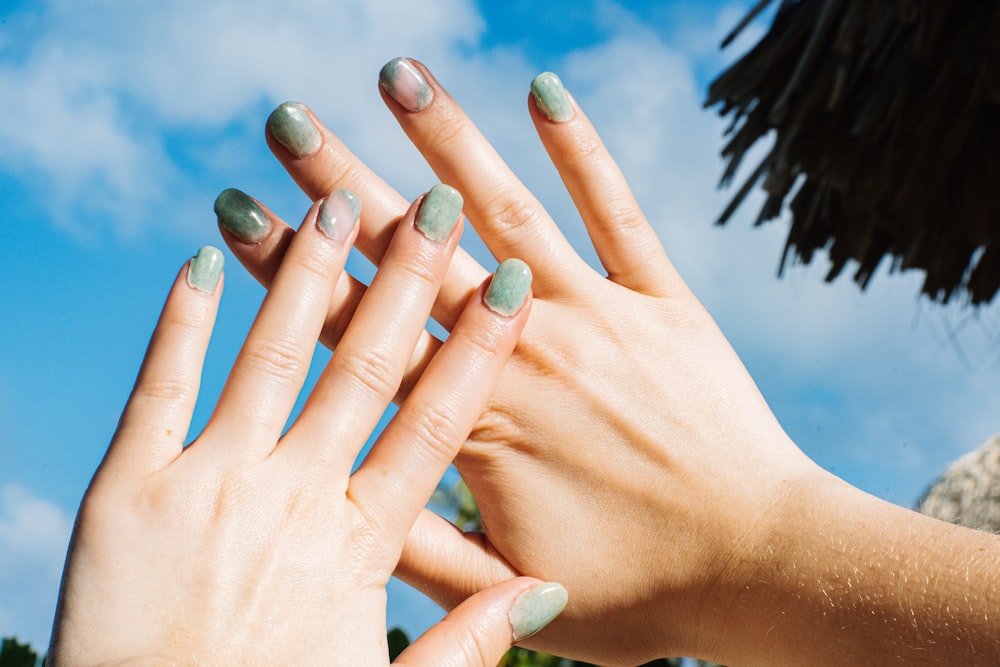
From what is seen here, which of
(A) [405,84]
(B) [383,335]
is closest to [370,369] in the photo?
(B) [383,335]

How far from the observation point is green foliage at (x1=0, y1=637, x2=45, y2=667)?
190 centimetres

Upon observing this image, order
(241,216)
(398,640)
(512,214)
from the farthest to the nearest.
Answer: (398,640)
(512,214)
(241,216)

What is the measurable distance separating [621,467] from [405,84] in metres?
0.83

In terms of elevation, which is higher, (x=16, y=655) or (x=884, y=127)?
(x=884, y=127)

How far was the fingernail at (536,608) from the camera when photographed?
51.6 inches

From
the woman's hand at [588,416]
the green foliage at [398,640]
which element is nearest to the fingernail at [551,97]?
the woman's hand at [588,416]

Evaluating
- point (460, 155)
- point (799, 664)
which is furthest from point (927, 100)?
point (799, 664)

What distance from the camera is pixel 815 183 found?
392 cm

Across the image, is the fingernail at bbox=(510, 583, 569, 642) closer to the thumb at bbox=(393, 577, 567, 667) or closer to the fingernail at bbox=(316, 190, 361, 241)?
the thumb at bbox=(393, 577, 567, 667)

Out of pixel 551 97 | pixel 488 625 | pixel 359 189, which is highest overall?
pixel 551 97

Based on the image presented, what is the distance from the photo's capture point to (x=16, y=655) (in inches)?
75.2

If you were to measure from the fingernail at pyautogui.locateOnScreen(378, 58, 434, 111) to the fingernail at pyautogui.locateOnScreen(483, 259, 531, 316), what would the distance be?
391 mm

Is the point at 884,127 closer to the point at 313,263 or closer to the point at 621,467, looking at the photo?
the point at 621,467

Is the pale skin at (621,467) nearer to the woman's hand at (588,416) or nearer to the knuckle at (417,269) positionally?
the woman's hand at (588,416)
